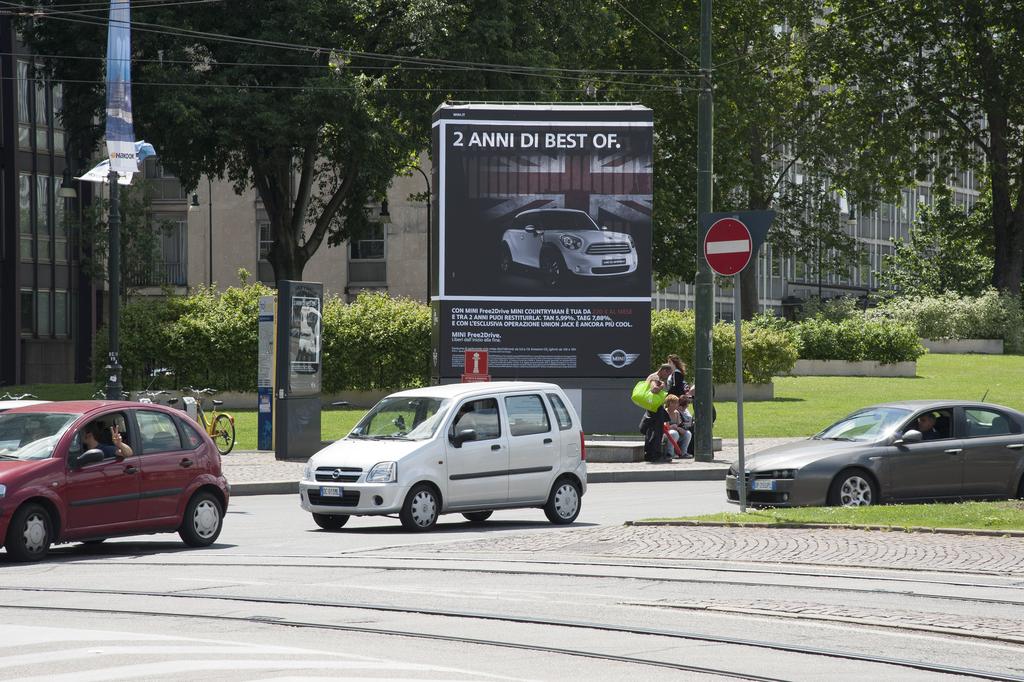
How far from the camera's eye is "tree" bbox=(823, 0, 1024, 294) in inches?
2341

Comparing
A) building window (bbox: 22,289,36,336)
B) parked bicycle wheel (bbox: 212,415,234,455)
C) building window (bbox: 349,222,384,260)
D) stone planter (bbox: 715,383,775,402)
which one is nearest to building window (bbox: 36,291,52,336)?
building window (bbox: 22,289,36,336)

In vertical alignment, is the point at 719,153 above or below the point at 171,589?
above

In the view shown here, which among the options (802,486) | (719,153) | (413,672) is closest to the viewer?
(413,672)

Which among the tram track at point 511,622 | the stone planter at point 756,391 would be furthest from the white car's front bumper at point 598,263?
the tram track at point 511,622

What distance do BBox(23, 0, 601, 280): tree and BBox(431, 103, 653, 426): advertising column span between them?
12.2m

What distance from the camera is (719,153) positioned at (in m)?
54.6

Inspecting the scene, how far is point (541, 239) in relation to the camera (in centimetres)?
2778

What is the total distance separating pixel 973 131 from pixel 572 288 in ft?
130

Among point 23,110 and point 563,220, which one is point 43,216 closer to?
point 23,110

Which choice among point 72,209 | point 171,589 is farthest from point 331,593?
point 72,209

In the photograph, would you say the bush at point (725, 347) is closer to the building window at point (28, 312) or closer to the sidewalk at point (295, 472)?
the sidewalk at point (295, 472)

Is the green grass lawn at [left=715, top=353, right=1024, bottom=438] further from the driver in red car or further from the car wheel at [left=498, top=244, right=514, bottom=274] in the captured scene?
the driver in red car

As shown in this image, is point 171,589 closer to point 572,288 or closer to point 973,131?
point 572,288

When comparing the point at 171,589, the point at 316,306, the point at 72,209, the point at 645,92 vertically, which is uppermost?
the point at 645,92
